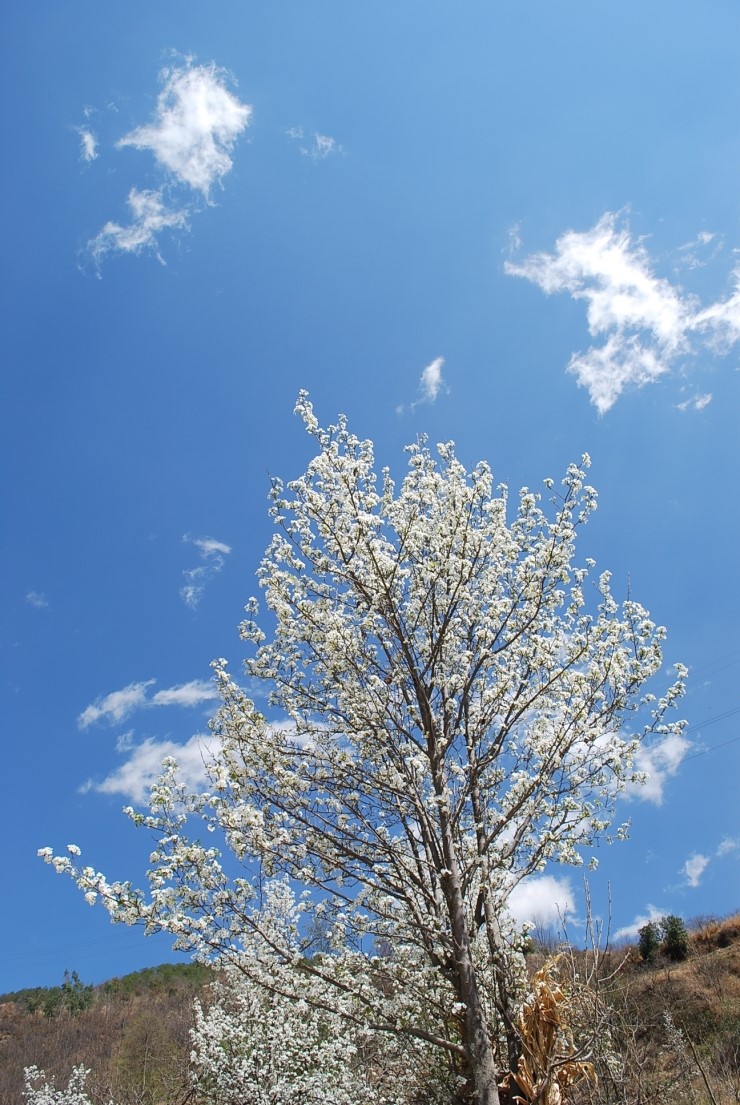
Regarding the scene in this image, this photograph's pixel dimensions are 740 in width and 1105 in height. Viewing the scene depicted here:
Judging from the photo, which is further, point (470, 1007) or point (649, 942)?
point (649, 942)

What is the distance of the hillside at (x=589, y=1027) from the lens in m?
6.34

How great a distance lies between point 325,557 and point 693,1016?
26.7 m

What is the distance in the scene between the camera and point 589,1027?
5457 millimetres

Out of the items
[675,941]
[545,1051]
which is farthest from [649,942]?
[545,1051]

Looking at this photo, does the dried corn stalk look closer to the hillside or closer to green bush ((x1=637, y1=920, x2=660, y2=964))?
the hillside

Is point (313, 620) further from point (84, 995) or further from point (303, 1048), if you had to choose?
point (84, 995)

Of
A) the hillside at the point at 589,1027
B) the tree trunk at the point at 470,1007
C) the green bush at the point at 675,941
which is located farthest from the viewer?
the green bush at the point at 675,941

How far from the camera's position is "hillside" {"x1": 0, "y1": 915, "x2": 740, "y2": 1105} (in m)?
6.34

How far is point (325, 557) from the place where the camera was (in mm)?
8125

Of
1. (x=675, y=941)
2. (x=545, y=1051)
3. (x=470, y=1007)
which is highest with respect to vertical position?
(x=470, y=1007)

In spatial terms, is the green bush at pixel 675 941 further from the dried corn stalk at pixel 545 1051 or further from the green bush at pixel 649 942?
the dried corn stalk at pixel 545 1051

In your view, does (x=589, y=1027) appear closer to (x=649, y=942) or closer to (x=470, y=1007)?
(x=470, y=1007)

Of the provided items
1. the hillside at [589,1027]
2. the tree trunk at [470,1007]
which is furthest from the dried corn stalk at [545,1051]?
the tree trunk at [470,1007]

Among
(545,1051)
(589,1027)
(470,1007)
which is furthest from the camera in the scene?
(545,1051)
